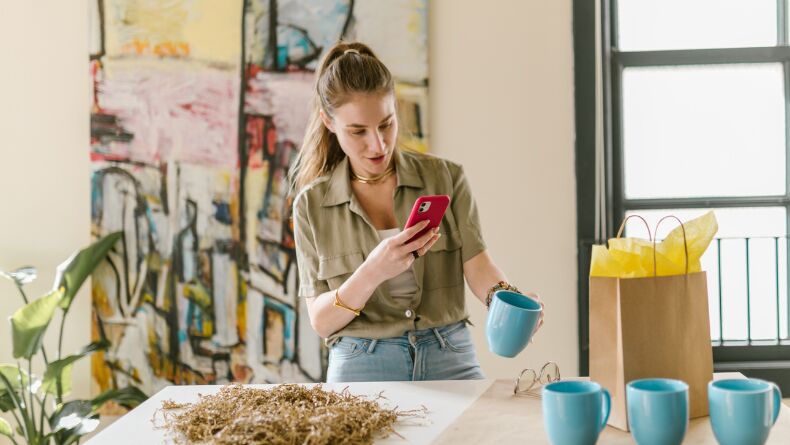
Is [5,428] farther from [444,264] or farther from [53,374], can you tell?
[444,264]

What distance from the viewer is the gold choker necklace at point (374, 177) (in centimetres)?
194

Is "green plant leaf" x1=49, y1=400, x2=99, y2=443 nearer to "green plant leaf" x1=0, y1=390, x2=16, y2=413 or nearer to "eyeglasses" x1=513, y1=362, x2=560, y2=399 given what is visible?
"green plant leaf" x1=0, y1=390, x2=16, y2=413

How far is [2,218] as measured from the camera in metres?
2.76

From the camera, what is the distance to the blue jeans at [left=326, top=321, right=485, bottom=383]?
5.79 ft

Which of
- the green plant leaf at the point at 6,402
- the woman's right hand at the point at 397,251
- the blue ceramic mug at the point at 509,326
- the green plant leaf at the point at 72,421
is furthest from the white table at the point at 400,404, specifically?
the green plant leaf at the point at 6,402

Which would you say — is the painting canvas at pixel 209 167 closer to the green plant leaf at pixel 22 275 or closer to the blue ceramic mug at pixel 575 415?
the green plant leaf at pixel 22 275

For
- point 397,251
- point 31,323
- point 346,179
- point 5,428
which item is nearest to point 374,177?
point 346,179

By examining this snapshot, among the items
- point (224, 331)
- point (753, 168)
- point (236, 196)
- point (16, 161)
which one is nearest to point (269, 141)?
point (236, 196)

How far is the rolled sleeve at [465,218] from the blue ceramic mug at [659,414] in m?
0.83

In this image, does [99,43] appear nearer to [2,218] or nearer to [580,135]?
[2,218]

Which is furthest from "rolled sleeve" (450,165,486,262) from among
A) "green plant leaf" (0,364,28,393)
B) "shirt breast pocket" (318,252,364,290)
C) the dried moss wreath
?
"green plant leaf" (0,364,28,393)

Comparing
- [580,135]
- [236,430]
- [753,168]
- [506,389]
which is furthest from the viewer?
[753,168]

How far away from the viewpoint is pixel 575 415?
1050 millimetres

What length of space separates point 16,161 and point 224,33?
0.85 m
